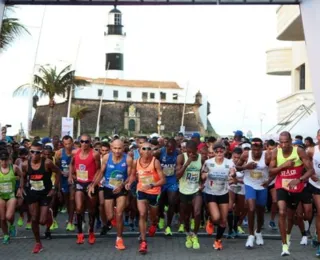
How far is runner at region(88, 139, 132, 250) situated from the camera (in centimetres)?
1165

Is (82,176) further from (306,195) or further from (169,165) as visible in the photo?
(306,195)

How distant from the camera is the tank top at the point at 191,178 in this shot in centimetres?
1222

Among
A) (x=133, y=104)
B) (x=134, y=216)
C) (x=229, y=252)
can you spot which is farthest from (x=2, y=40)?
(x=133, y=104)

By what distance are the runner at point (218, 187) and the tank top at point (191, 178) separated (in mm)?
371

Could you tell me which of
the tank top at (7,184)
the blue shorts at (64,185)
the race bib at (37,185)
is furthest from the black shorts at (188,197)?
the tank top at (7,184)

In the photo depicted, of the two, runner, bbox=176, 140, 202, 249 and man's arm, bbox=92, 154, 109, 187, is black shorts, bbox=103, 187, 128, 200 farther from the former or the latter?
runner, bbox=176, 140, 202, 249

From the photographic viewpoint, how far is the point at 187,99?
110875 mm

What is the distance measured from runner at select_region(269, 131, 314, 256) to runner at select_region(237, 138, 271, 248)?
64cm

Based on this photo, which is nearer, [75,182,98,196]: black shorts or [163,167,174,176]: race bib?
[75,182,98,196]: black shorts

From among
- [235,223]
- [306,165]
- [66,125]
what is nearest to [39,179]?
[235,223]

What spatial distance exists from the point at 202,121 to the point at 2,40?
88.8 m

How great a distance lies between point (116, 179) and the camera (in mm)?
11727

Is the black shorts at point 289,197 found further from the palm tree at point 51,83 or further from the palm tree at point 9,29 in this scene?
the palm tree at point 51,83

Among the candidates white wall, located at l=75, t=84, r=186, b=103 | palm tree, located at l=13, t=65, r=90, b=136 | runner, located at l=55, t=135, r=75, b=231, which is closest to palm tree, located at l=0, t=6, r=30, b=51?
runner, located at l=55, t=135, r=75, b=231
